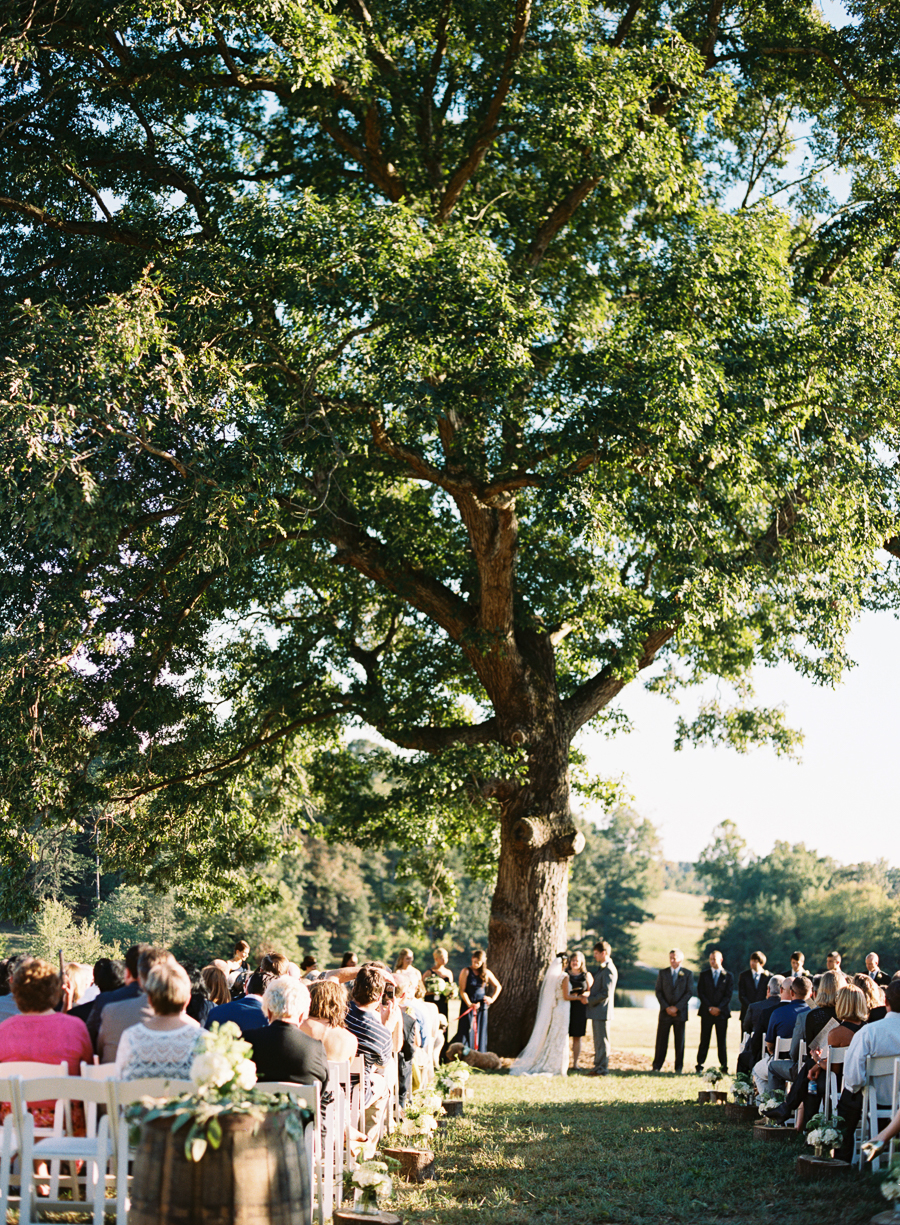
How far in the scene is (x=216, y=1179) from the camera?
430 cm

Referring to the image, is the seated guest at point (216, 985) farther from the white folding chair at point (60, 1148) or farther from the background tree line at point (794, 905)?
the background tree line at point (794, 905)

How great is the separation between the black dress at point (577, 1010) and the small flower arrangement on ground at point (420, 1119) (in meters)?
6.88

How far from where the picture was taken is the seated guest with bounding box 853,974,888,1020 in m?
8.17

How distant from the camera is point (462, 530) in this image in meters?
17.7

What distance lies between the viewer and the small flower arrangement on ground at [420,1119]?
8.14 meters

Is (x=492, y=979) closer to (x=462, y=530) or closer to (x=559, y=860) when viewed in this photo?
(x=559, y=860)

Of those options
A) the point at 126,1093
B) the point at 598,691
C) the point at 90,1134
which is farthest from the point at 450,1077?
the point at 598,691

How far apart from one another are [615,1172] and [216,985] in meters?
3.12

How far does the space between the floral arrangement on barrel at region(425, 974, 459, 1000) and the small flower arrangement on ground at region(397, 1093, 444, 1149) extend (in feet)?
17.5

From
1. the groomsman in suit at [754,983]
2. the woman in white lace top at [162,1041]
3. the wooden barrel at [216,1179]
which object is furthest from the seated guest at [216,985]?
the groomsman in suit at [754,983]

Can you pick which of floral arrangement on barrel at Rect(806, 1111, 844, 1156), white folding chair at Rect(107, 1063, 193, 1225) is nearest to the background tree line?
floral arrangement on barrel at Rect(806, 1111, 844, 1156)

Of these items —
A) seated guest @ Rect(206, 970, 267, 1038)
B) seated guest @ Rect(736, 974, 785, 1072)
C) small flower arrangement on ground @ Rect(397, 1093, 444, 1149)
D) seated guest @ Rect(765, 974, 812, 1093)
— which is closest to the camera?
seated guest @ Rect(206, 970, 267, 1038)

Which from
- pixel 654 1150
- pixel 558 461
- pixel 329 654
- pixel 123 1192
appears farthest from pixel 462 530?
pixel 123 1192

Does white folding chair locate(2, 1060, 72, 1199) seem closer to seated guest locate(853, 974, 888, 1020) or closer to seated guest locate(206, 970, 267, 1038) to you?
Answer: seated guest locate(206, 970, 267, 1038)
